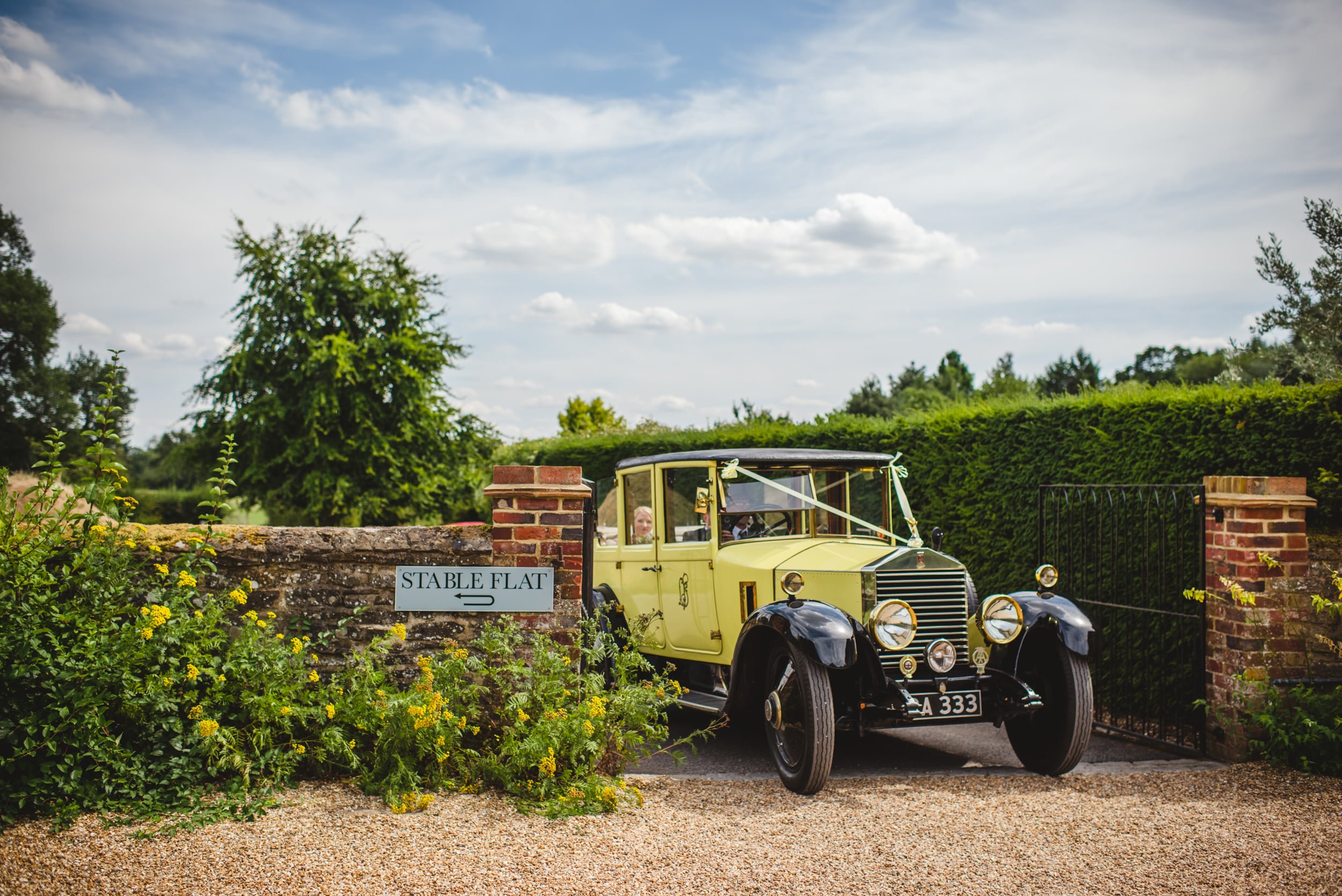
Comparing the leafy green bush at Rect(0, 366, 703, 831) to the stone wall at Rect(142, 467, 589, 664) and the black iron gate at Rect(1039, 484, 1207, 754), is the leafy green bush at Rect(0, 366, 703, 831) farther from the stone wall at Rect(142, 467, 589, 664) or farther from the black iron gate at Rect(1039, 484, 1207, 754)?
the black iron gate at Rect(1039, 484, 1207, 754)

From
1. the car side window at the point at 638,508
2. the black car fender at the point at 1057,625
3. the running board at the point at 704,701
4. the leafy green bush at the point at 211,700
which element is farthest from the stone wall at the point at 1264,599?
the car side window at the point at 638,508

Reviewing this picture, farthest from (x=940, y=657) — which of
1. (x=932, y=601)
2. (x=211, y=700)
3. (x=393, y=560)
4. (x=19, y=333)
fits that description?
(x=19, y=333)

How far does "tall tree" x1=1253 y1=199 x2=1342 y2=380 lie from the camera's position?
11805 mm

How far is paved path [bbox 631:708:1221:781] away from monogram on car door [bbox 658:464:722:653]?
2.28 ft

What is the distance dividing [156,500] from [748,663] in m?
27.4

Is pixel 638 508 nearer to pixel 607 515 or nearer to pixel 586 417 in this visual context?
pixel 607 515

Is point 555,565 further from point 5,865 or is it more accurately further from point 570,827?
point 5,865

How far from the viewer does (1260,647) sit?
5.10 metres

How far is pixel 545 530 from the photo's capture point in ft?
15.8

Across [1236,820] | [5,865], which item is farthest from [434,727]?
[1236,820]

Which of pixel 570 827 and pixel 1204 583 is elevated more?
pixel 1204 583

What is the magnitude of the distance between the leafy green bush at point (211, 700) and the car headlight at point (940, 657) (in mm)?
1390

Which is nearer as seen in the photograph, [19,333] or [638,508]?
[638,508]

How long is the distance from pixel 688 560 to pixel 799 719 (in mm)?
1541
